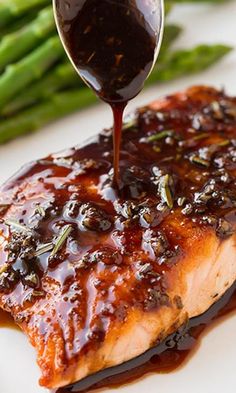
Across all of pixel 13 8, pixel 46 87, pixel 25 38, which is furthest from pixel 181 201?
pixel 13 8

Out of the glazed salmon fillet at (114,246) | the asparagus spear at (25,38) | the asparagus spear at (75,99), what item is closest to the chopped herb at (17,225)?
the glazed salmon fillet at (114,246)

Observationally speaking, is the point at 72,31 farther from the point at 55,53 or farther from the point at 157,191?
the point at 55,53

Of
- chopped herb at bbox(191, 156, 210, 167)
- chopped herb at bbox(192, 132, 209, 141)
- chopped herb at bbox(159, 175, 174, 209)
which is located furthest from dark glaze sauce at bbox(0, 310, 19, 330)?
chopped herb at bbox(192, 132, 209, 141)

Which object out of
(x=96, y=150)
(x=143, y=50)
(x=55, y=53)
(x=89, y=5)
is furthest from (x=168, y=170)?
(x=55, y=53)

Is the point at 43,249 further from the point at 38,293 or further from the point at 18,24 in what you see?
the point at 18,24

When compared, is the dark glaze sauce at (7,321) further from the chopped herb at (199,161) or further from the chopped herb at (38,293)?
the chopped herb at (199,161)

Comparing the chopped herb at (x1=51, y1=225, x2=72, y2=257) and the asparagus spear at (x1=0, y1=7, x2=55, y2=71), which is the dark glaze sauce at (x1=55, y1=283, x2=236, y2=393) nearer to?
the chopped herb at (x1=51, y1=225, x2=72, y2=257)

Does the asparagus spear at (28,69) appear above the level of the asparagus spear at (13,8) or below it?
below
